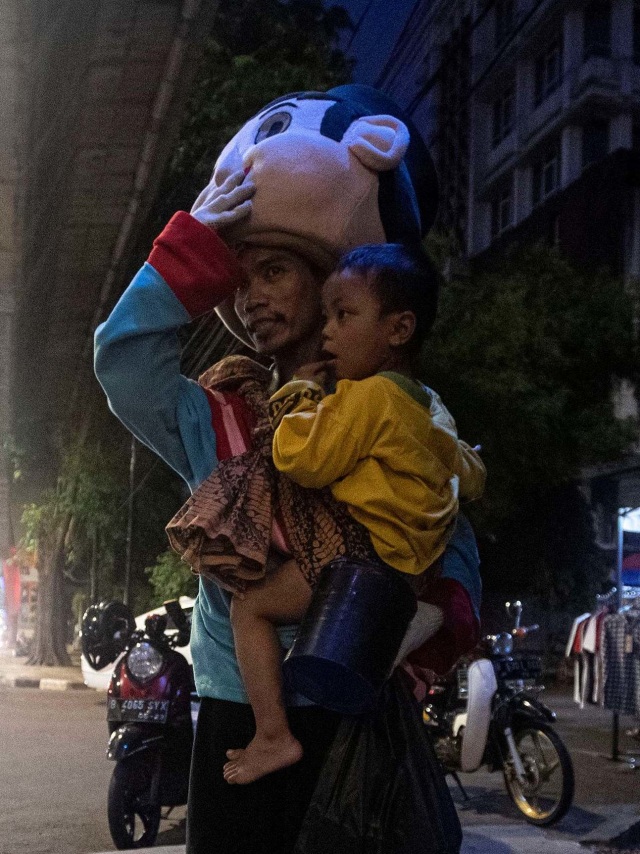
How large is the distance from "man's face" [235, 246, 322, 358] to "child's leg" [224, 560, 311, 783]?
0.46 meters

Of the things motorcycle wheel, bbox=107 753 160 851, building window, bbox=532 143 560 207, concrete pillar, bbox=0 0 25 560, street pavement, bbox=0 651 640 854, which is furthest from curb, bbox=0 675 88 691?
building window, bbox=532 143 560 207

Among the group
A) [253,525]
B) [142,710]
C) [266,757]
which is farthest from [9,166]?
[266,757]

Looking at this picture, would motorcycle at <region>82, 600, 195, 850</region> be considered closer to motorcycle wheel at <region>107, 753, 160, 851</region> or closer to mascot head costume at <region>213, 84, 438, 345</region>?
motorcycle wheel at <region>107, 753, 160, 851</region>

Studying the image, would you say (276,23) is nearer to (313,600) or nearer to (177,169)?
(177,169)

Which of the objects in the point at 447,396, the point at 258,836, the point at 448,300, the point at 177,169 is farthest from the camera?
the point at 448,300

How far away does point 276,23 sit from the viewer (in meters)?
15.3

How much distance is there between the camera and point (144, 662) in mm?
5426

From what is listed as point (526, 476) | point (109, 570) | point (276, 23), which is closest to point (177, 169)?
point (276, 23)

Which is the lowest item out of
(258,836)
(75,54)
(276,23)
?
(258,836)

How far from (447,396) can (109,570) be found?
7.01m

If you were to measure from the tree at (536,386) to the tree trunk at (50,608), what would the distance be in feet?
23.1

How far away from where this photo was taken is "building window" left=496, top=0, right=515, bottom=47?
3193cm

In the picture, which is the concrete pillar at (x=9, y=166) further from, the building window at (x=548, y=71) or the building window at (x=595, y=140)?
the building window at (x=548, y=71)

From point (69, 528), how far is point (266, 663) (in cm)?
1573
